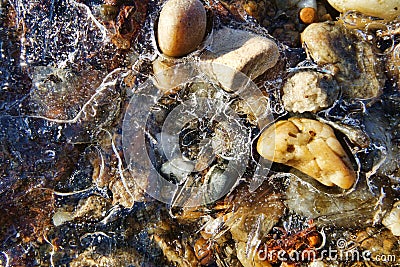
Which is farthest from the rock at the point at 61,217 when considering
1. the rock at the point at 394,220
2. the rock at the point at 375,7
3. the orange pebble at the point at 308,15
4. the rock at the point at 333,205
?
the rock at the point at 375,7

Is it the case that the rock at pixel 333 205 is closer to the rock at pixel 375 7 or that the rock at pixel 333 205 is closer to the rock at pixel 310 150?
the rock at pixel 310 150

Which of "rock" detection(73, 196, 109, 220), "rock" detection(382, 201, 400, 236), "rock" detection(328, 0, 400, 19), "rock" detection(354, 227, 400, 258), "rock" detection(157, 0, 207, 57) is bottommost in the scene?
"rock" detection(354, 227, 400, 258)

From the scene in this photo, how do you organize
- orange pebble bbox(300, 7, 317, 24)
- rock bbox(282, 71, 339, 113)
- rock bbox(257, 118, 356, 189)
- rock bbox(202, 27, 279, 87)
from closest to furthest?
1. rock bbox(257, 118, 356, 189)
2. rock bbox(202, 27, 279, 87)
3. rock bbox(282, 71, 339, 113)
4. orange pebble bbox(300, 7, 317, 24)

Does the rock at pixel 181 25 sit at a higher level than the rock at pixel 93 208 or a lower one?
higher

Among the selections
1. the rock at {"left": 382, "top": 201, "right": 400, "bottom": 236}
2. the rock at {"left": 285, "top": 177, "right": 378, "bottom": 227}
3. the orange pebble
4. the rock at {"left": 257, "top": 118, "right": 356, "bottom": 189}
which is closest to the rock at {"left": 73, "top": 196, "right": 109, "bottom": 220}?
the rock at {"left": 257, "top": 118, "right": 356, "bottom": 189}

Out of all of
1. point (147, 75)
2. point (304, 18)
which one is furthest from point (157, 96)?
point (304, 18)

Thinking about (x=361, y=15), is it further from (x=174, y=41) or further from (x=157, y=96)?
(x=157, y=96)

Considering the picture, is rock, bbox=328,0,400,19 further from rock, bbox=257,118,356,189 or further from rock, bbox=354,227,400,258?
rock, bbox=354,227,400,258
